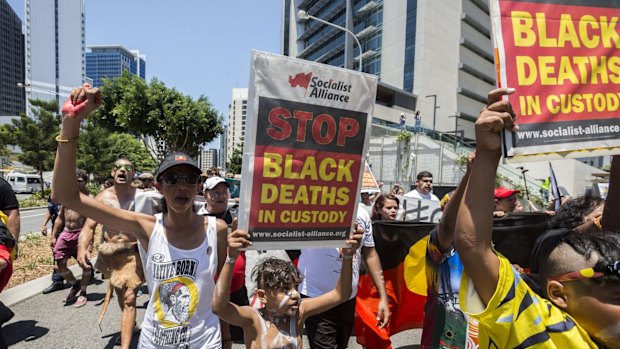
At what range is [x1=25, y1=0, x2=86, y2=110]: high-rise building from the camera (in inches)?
5010

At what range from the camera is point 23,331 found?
14.3ft

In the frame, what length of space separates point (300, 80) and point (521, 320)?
1387mm

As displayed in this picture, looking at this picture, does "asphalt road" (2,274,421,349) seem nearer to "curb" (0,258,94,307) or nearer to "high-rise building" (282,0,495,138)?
"curb" (0,258,94,307)

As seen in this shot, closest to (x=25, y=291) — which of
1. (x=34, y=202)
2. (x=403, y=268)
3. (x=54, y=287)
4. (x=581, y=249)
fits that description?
(x=54, y=287)

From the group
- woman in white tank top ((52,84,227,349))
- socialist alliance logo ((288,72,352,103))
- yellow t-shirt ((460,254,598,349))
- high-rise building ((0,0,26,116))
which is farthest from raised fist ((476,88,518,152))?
high-rise building ((0,0,26,116))

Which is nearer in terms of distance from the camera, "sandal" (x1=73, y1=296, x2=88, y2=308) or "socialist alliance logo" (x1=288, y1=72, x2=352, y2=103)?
"socialist alliance logo" (x1=288, y1=72, x2=352, y2=103)

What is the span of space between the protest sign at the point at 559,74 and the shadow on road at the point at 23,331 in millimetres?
5144

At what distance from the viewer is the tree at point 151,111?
22.7m

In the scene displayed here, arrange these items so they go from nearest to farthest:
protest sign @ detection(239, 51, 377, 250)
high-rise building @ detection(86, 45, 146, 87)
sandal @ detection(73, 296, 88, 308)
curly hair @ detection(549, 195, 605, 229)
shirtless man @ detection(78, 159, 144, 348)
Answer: protest sign @ detection(239, 51, 377, 250)
curly hair @ detection(549, 195, 605, 229)
shirtless man @ detection(78, 159, 144, 348)
sandal @ detection(73, 296, 88, 308)
high-rise building @ detection(86, 45, 146, 87)

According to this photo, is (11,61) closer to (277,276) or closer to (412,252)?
(412,252)

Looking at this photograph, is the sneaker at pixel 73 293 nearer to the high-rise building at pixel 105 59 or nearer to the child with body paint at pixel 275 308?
the child with body paint at pixel 275 308

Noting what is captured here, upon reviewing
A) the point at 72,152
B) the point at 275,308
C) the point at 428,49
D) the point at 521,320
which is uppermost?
the point at 428,49

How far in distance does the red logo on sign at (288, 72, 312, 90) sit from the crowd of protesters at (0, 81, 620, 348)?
805mm

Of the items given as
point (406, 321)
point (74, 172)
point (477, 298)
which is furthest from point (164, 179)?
point (406, 321)
